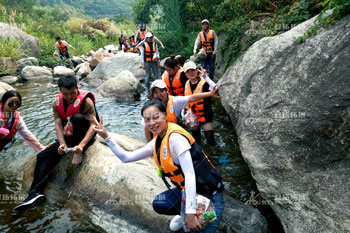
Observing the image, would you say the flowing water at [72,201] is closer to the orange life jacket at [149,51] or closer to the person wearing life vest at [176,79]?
the person wearing life vest at [176,79]

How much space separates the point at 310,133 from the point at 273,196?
0.73 m

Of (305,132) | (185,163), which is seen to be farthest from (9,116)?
(305,132)

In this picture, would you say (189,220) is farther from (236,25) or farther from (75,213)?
(236,25)

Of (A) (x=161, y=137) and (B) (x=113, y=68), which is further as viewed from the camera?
(B) (x=113, y=68)

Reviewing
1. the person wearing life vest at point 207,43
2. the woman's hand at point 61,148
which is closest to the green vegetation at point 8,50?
the person wearing life vest at point 207,43

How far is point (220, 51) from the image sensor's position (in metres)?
8.70

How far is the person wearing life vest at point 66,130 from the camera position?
3.33 meters

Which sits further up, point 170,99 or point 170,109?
point 170,99

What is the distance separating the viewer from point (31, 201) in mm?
3250

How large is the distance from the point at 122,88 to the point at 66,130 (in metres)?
5.76

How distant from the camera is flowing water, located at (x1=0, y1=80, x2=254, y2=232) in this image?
3.00 meters

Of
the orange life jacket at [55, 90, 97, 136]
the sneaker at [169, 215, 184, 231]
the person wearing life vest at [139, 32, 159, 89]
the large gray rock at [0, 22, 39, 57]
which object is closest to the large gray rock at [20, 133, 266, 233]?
the sneaker at [169, 215, 184, 231]

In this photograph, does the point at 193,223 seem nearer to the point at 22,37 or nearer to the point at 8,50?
the point at 8,50

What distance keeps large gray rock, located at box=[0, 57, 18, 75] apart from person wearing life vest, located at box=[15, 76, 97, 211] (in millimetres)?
11330
